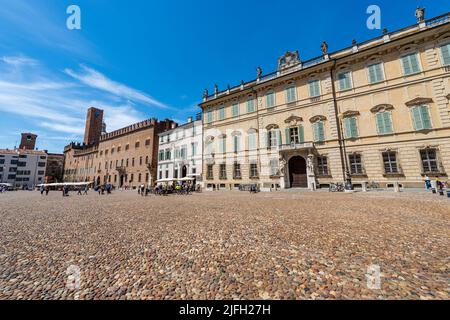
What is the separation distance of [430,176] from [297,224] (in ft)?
56.9

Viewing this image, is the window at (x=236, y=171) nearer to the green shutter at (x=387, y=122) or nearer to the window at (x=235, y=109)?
the window at (x=235, y=109)

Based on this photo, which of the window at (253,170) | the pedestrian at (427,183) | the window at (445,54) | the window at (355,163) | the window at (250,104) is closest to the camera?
the pedestrian at (427,183)

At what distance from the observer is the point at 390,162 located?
1683 cm

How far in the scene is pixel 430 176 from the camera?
15.0 meters

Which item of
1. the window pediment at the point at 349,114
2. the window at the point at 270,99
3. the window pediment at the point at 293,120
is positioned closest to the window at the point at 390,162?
the window pediment at the point at 349,114

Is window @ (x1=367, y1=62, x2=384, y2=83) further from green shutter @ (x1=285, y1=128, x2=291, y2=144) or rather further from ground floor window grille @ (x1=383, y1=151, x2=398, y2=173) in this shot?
green shutter @ (x1=285, y1=128, x2=291, y2=144)

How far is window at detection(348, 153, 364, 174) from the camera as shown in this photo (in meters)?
18.1

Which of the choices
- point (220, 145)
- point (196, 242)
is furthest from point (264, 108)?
point (196, 242)

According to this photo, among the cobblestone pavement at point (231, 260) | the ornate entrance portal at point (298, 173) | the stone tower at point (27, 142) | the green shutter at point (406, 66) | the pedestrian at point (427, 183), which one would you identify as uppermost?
the stone tower at point (27, 142)

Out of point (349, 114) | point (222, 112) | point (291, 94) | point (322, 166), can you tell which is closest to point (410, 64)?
point (349, 114)

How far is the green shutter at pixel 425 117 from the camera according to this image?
1556 centimetres

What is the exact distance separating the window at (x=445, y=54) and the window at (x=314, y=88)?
31.0 ft

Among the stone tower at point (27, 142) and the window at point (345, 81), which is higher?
the stone tower at point (27, 142)

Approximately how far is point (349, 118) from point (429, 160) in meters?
7.02
